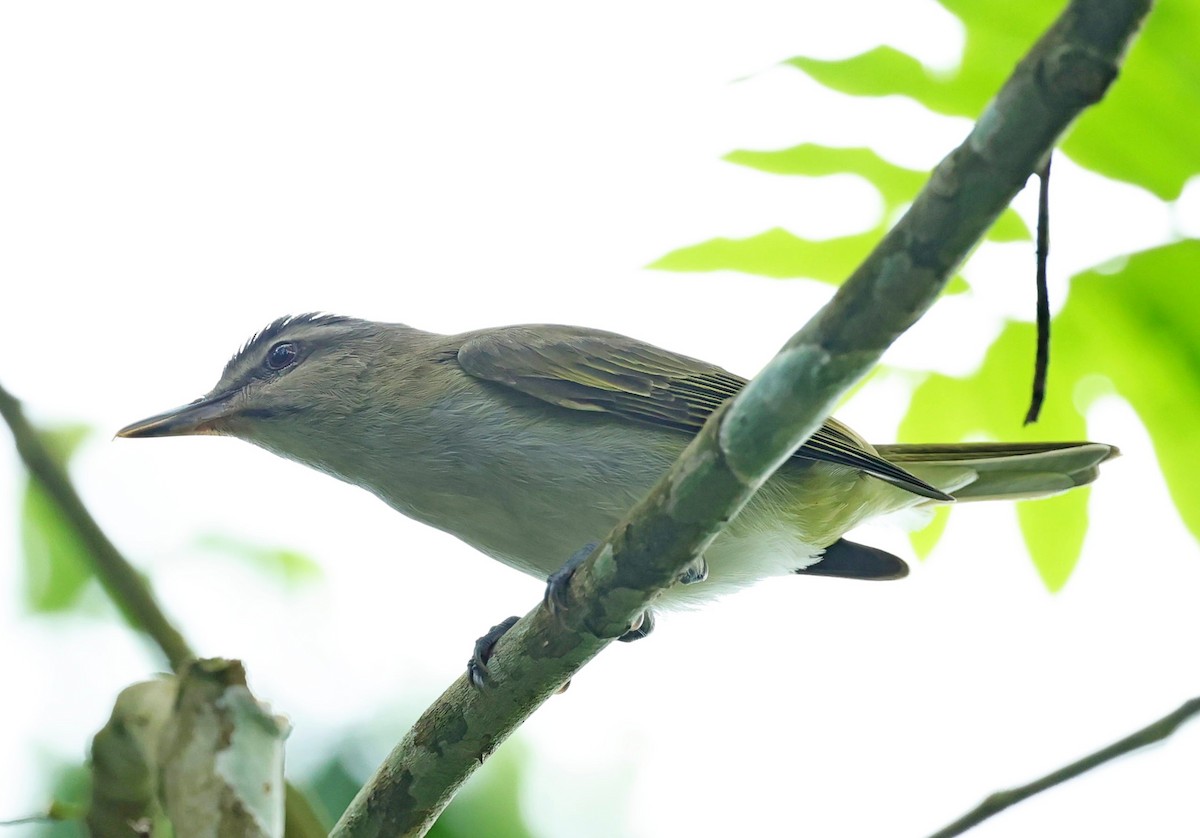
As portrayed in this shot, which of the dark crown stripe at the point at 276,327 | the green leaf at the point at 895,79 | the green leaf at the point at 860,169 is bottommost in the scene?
the dark crown stripe at the point at 276,327

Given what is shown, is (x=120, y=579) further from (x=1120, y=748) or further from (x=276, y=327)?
(x=276, y=327)

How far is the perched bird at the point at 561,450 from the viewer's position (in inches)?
155

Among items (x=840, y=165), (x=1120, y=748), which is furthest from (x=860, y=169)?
(x=1120, y=748)


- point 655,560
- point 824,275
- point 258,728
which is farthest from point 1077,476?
point 258,728

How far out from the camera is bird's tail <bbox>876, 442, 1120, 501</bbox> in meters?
3.97

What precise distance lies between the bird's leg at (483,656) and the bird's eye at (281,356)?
1888mm

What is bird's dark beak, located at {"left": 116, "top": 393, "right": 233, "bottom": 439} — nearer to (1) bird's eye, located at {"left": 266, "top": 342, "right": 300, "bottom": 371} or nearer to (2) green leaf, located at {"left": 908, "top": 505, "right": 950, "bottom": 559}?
(1) bird's eye, located at {"left": 266, "top": 342, "right": 300, "bottom": 371}

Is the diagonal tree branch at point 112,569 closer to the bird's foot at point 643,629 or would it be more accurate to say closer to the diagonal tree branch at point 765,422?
the diagonal tree branch at point 765,422

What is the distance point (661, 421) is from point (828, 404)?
1.73 meters

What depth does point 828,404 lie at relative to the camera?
94.7 inches

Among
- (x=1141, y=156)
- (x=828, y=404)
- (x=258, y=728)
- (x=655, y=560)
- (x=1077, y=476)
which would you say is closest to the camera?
(x=258, y=728)

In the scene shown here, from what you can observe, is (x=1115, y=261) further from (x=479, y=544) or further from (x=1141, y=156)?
(x=479, y=544)

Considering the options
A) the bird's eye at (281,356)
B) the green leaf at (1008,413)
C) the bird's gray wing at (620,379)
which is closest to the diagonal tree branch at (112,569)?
the bird's gray wing at (620,379)

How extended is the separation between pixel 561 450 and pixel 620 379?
432 mm
